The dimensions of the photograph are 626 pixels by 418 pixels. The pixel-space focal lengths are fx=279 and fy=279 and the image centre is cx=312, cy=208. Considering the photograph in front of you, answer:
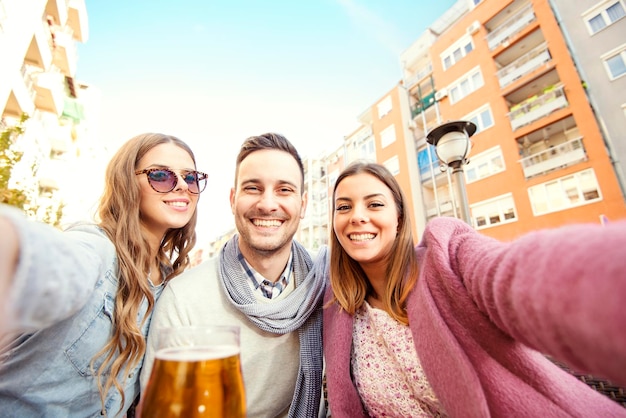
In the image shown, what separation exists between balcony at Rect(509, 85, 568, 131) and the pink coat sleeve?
17.2 meters

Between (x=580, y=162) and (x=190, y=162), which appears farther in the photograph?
(x=580, y=162)

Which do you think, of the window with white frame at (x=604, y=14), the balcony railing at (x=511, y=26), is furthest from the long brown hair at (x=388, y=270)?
the balcony railing at (x=511, y=26)

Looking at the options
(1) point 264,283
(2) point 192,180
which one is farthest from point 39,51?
(1) point 264,283

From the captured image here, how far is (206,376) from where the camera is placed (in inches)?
24.0

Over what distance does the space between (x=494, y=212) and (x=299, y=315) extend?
1630cm

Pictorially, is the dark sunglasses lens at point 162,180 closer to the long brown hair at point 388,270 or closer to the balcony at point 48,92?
the long brown hair at point 388,270

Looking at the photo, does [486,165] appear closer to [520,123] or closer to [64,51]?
[520,123]

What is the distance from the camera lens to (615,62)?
12070 millimetres

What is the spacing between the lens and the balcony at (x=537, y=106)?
1304 cm

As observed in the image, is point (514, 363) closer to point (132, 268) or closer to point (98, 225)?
point (132, 268)

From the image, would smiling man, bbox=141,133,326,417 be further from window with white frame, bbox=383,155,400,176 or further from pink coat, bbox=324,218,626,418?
window with white frame, bbox=383,155,400,176

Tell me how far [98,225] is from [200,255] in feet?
240

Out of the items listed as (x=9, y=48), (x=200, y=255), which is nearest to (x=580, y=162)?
(x=9, y=48)

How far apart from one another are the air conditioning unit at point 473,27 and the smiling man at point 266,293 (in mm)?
20467
